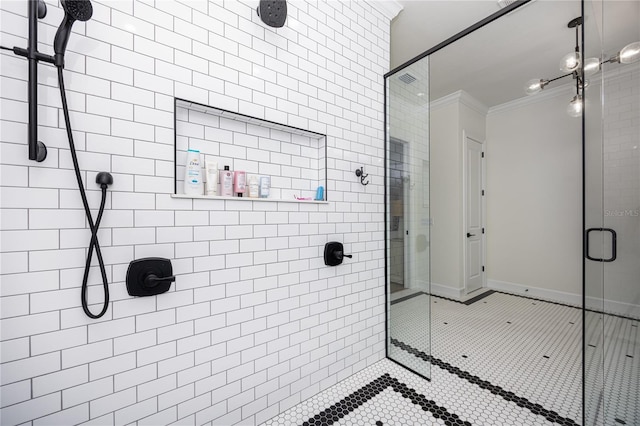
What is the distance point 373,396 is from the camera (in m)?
1.74

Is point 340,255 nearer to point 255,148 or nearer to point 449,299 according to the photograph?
point 255,148

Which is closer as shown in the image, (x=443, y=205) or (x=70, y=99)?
(x=70, y=99)

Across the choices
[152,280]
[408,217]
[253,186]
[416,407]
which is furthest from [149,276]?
[408,217]

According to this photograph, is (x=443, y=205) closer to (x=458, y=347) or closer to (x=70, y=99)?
(x=458, y=347)

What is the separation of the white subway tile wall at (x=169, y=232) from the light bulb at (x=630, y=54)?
1.64 metres

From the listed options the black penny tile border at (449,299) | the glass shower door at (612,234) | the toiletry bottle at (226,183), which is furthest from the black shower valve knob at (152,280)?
the glass shower door at (612,234)

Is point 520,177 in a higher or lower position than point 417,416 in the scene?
higher

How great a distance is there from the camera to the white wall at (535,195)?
3.57m

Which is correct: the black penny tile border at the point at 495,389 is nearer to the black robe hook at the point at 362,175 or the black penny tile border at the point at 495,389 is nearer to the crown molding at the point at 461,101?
the black robe hook at the point at 362,175

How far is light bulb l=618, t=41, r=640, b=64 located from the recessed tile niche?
1875 millimetres

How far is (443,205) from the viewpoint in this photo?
13.4ft

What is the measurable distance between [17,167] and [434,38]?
10.7ft

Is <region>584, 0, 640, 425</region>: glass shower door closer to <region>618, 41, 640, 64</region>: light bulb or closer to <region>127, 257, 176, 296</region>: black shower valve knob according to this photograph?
<region>618, 41, 640, 64</region>: light bulb

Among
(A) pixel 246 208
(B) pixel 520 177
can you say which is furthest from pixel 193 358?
(B) pixel 520 177
